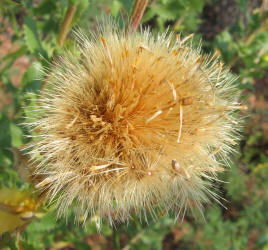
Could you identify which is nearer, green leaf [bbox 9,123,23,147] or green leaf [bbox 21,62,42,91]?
green leaf [bbox 9,123,23,147]

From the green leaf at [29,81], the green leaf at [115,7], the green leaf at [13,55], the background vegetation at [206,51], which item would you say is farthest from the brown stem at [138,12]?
the green leaf at [13,55]

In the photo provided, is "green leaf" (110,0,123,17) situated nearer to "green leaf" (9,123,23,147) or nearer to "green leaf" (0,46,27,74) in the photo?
"green leaf" (0,46,27,74)

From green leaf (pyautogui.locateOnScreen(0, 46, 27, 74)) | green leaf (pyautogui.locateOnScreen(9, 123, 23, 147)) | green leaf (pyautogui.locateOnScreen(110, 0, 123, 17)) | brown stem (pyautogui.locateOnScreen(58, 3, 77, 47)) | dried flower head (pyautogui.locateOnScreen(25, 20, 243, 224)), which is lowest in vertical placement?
green leaf (pyautogui.locateOnScreen(9, 123, 23, 147))

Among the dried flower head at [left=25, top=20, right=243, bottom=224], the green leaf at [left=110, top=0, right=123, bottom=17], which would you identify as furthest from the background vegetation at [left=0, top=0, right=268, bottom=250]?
the dried flower head at [left=25, top=20, right=243, bottom=224]

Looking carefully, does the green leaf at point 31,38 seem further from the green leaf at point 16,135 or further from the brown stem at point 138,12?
the brown stem at point 138,12

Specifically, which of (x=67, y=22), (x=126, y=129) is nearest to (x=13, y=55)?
(x=67, y=22)

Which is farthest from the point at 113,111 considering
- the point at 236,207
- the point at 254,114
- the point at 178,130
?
the point at 254,114

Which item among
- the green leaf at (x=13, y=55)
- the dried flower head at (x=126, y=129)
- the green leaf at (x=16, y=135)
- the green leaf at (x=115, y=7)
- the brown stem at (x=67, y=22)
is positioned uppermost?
the green leaf at (x=115, y=7)

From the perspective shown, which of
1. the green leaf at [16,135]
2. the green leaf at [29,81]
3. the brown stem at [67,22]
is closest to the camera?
the brown stem at [67,22]
